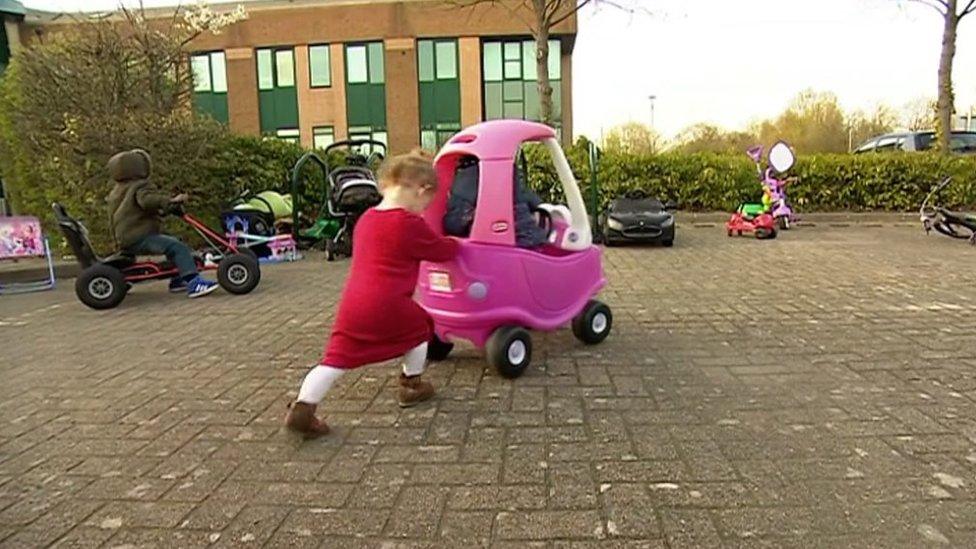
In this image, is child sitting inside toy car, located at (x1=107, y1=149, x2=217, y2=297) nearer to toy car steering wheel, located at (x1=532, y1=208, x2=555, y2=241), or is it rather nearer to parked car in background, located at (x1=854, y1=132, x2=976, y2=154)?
toy car steering wheel, located at (x1=532, y1=208, x2=555, y2=241)

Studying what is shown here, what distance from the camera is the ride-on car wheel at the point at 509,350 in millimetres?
4359

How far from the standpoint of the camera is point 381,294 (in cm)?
364

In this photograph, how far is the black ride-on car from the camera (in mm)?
11680

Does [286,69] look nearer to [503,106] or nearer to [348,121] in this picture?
[348,121]

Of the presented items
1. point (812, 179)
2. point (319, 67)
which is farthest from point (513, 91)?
point (812, 179)

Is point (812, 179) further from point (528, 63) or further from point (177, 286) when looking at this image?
point (528, 63)

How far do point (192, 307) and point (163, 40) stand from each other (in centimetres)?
850

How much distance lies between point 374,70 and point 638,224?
20.1 meters

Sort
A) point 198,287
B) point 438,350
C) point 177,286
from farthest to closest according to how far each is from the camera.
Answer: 1. point 177,286
2. point 198,287
3. point 438,350

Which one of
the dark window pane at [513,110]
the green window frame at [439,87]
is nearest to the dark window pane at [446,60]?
the green window frame at [439,87]

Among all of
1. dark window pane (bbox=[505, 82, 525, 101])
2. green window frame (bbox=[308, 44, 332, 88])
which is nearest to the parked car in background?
dark window pane (bbox=[505, 82, 525, 101])

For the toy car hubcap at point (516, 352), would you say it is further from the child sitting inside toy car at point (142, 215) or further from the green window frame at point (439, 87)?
the green window frame at point (439, 87)

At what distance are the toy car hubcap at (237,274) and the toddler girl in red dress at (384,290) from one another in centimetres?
469

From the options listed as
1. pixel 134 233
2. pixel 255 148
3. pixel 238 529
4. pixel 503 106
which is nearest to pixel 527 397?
pixel 238 529
